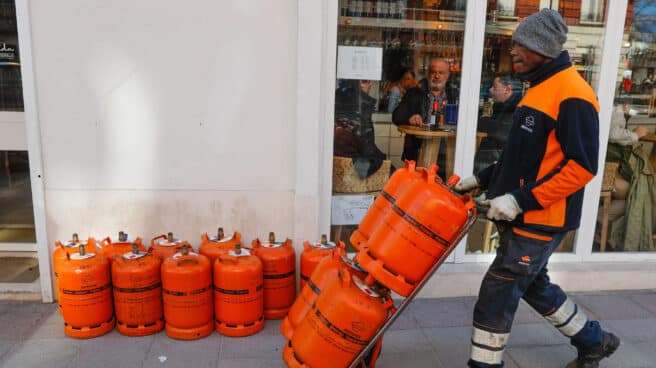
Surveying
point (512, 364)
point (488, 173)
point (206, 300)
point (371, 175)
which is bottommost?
point (512, 364)

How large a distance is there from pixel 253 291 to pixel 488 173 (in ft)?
6.00

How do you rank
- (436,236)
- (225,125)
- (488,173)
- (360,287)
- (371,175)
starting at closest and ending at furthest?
(436,236)
(360,287)
(488,173)
(225,125)
(371,175)

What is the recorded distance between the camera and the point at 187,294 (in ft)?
11.6

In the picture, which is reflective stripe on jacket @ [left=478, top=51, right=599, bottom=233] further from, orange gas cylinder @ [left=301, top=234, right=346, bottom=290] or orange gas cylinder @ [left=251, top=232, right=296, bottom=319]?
orange gas cylinder @ [left=251, top=232, right=296, bottom=319]

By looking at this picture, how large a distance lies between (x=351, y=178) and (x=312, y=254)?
35.8 inches

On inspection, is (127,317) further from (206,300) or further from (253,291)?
(253,291)

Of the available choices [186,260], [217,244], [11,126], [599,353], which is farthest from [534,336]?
[11,126]

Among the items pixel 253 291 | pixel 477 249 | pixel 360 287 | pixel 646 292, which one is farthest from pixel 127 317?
pixel 646 292

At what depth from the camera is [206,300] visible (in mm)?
3619

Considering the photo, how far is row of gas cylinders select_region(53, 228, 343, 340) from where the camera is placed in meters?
3.53

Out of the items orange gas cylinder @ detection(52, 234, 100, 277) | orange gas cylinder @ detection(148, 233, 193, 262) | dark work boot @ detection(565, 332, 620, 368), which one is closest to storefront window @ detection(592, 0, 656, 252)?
dark work boot @ detection(565, 332, 620, 368)

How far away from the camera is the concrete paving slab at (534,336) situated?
3.74 m

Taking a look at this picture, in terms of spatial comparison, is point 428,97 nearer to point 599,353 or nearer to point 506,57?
point 506,57

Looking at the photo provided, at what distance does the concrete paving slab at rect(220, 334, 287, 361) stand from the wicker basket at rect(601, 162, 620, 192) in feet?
11.1
